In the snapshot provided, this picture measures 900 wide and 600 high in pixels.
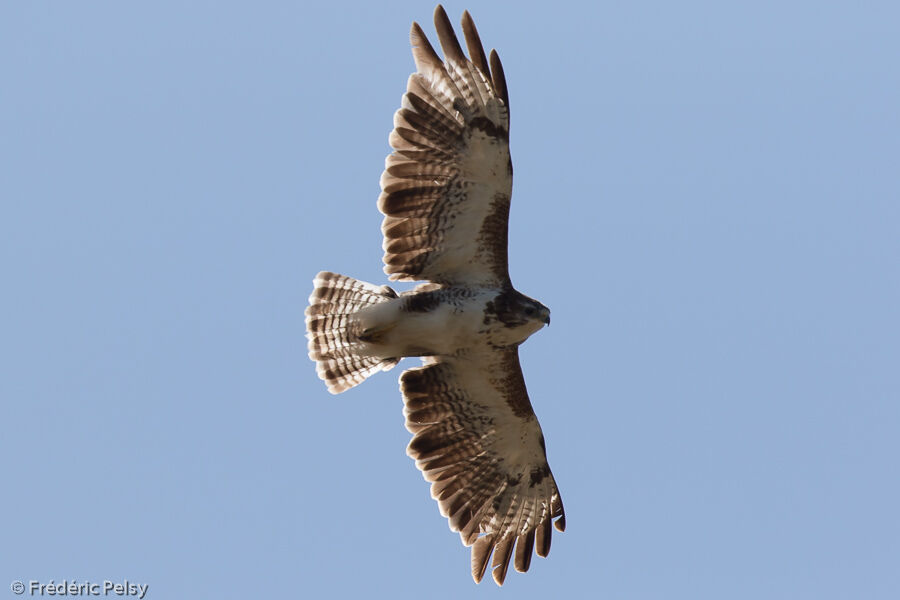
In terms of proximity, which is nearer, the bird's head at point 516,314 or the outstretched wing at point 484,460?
the bird's head at point 516,314

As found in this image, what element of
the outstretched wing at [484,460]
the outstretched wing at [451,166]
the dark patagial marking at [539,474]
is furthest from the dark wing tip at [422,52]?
the dark patagial marking at [539,474]

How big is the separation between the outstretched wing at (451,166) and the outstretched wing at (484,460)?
1.00 metres

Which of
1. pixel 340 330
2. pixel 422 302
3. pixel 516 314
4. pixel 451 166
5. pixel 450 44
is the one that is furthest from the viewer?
pixel 340 330

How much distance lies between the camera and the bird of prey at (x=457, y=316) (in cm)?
965

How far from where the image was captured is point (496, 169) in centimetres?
970

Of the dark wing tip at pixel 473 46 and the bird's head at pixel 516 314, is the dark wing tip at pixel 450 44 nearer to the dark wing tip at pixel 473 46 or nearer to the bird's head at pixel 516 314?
the dark wing tip at pixel 473 46

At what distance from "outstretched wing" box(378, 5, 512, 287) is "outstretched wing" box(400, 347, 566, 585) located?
100 centimetres

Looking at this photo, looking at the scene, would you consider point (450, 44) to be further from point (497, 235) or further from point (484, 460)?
point (484, 460)

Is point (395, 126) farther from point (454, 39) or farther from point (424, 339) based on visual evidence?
point (424, 339)

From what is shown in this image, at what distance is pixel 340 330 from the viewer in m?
10.4

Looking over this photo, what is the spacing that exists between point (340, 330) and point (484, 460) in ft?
5.45

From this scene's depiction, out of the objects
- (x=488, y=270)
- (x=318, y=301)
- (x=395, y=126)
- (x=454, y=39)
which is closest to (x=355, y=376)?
(x=318, y=301)

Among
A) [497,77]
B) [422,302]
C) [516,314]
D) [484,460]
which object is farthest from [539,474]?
[497,77]

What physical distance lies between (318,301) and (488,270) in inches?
56.4
